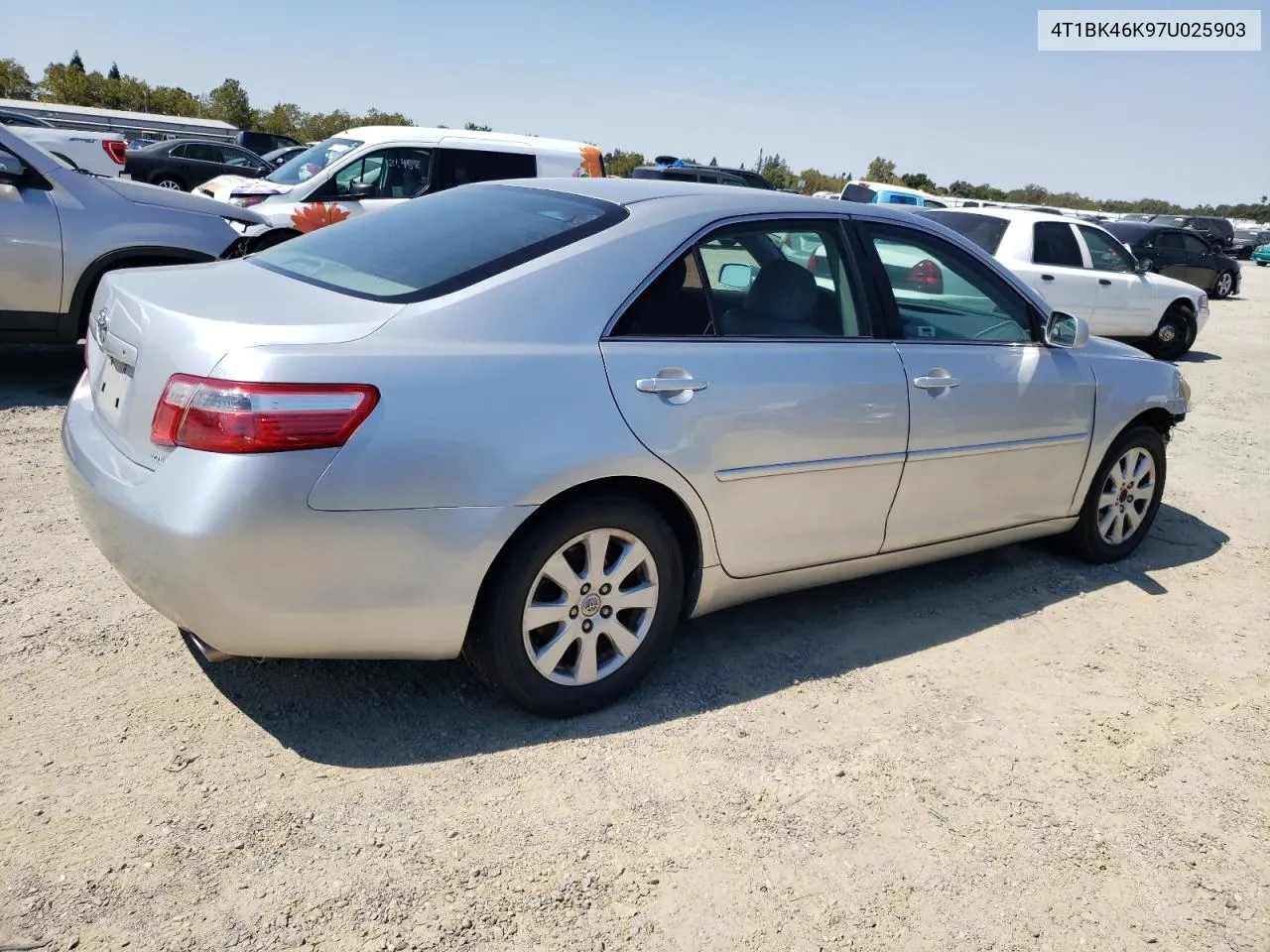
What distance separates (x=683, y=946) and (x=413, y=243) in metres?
2.25

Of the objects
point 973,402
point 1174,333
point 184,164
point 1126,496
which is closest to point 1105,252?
point 1174,333

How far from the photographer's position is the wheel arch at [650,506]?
2848 millimetres

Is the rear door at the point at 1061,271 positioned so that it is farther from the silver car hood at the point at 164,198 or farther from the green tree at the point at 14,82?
the green tree at the point at 14,82

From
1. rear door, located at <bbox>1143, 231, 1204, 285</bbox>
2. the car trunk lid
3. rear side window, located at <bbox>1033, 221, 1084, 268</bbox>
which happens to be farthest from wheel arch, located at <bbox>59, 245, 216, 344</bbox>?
rear door, located at <bbox>1143, 231, 1204, 285</bbox>

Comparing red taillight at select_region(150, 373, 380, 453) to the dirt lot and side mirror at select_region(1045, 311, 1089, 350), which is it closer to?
the dirt lot

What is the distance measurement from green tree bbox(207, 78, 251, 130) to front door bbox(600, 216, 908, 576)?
49658 millimetres

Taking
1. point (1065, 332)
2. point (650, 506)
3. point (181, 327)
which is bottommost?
point (650, 506)

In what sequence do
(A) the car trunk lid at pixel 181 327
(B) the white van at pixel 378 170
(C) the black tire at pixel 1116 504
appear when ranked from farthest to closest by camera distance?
(B) the white van at pixel 378 170 → (C) the black tire at pixel 1116 504 → (A) the car trunk lid at pixel 181 327

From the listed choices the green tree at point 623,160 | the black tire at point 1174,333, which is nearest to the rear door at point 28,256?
the black tire at point 1174,333

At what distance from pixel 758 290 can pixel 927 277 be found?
967 millimetres

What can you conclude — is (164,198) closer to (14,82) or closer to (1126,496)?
(1126,496)

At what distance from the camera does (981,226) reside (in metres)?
10.8

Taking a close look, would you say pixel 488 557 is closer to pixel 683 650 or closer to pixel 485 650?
pixel 485 650

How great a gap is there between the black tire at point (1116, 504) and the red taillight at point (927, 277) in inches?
49.4
